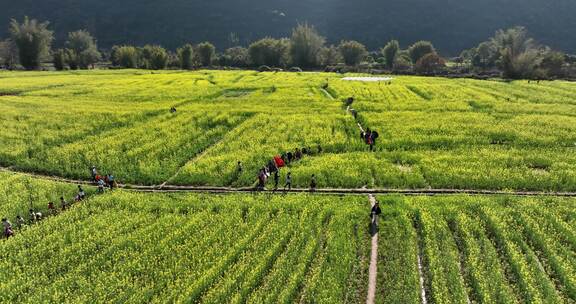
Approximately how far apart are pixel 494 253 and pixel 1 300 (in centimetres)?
2117

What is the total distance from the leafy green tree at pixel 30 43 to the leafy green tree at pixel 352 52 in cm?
9424

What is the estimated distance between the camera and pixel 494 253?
1853 centimetres

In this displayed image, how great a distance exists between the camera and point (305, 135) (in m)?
39.1

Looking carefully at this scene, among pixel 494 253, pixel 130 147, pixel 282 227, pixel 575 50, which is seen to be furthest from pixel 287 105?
pixel 575 50

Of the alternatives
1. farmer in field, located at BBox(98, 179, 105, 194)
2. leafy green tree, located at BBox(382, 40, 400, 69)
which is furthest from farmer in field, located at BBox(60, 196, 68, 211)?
leafy green tree, located at BBox(382, 40, 400, 69)

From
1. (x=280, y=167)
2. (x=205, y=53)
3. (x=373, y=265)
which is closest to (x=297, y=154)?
(x=280, y=167)

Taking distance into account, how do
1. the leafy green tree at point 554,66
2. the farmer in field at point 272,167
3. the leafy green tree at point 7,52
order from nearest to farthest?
the farmer in field at point 272,167
the leafy green tree at point 554,66
the leafy green tree at point 7,52

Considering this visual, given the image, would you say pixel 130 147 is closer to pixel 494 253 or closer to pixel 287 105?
pixel 287 105

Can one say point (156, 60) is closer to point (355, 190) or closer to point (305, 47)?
point (305, 47)

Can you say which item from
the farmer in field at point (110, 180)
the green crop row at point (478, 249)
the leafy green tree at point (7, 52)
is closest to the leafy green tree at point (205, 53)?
the leafy green tree at point (7, 52)

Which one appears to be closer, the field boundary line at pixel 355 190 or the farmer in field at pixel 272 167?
the field boundary line at pixel 355 190

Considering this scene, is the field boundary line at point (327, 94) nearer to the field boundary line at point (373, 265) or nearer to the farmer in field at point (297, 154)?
the farmer in field at point (297, 154)

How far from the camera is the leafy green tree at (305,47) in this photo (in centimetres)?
13538

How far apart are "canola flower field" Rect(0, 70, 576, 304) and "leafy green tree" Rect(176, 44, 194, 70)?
84.3m
